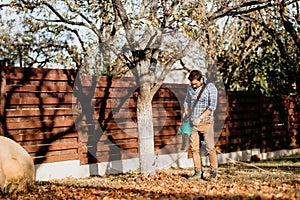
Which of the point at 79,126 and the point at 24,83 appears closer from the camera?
the point at 24,83

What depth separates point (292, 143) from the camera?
14.8 metres

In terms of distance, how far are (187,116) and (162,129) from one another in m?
2.85

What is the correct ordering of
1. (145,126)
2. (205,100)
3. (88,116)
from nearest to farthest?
(205,100) → (145,126) → (88,116)

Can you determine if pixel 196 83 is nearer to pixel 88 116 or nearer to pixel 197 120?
pixel 197 120

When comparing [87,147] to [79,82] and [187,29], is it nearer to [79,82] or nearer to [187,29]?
[79,82]

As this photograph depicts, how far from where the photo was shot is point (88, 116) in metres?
9.67

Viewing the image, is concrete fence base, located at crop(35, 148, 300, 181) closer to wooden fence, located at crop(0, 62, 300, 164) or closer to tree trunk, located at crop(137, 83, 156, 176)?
wooden fence, located at crop(0, 62, 300, 164)

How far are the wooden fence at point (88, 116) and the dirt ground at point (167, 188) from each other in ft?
2.74

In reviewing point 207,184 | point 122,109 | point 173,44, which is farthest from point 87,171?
point 173,44

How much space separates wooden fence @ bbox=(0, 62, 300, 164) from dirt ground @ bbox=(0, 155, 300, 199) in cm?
84

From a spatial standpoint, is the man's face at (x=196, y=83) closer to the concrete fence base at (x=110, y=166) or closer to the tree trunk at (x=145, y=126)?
the tree trunk at (x=145, y=126)

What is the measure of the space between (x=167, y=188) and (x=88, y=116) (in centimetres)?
322

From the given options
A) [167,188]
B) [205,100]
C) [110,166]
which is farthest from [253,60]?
[167,188]

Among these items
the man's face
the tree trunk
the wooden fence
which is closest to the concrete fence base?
the wooden fence
